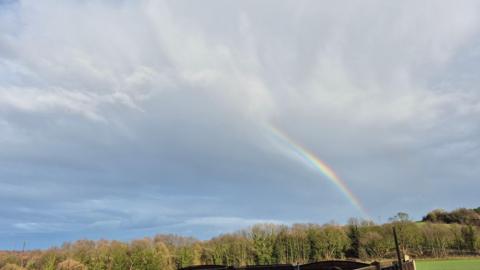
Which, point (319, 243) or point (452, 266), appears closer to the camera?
point (452, 266)

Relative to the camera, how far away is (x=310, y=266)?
49.4ft

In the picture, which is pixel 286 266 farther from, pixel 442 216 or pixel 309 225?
pixel 442 216

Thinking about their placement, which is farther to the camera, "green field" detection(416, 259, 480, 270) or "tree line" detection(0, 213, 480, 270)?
"tree line" detection(0, 213, 480, 270)

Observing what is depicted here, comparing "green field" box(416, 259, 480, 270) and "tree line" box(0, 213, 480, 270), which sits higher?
"tree line" box(0, 213, 480, 270)

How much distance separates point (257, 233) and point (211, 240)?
36.8ft

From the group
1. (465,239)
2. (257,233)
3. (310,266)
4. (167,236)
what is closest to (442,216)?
(465,239)

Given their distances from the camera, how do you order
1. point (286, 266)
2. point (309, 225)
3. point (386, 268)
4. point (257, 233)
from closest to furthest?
point (386, 268) → point (286, 266) → point (257, 233) → point (309, 225)

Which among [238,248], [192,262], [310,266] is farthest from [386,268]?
[238,248]

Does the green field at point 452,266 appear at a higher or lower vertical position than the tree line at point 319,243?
lower

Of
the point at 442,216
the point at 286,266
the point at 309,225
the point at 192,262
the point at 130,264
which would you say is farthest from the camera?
the point at 442,216

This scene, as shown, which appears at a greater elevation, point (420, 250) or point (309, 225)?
point (309, 225)

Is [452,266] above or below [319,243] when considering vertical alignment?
below

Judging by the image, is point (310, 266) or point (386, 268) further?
point (310, 266)

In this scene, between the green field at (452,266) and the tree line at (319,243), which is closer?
the green field at (452,266)
